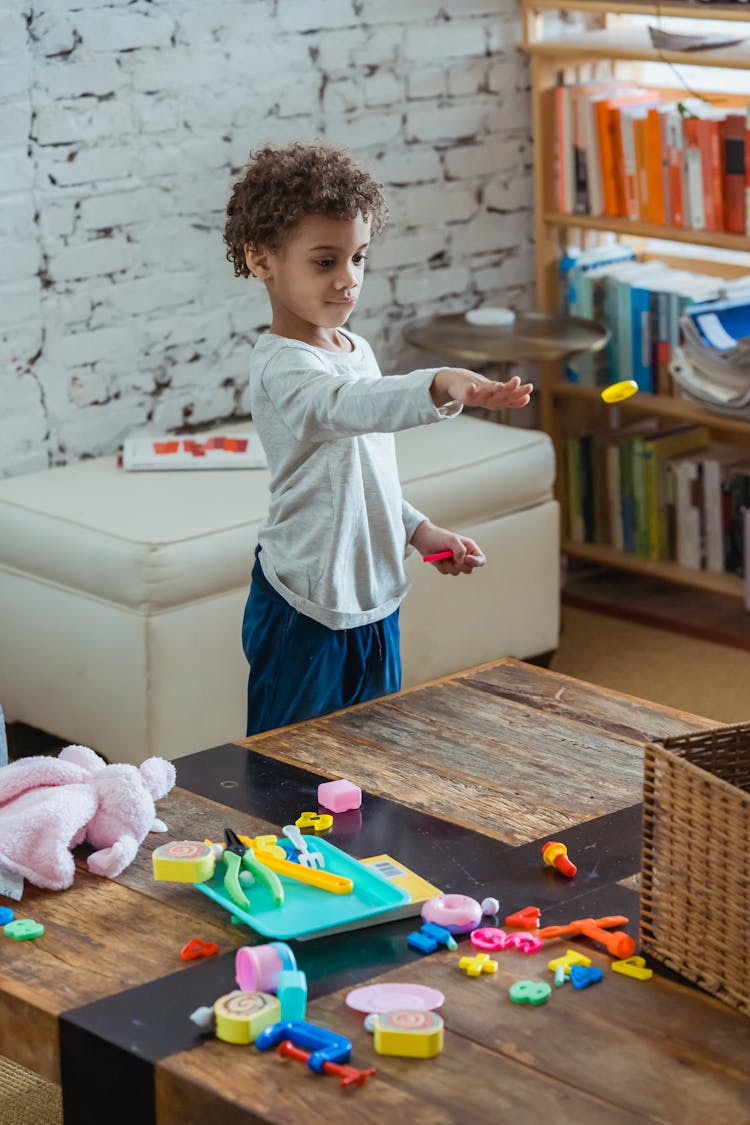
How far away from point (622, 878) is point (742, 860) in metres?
0.26

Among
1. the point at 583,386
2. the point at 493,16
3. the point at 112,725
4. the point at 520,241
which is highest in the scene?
the point at 493,16

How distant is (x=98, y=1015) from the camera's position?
126 cm

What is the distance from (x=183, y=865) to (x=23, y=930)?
5.8 inches

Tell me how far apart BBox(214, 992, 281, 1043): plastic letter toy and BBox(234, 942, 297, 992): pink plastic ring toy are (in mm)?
27

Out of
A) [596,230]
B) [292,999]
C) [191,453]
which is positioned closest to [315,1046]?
[292,999]

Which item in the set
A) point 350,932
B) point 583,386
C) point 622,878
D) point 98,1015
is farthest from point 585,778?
point 583,386

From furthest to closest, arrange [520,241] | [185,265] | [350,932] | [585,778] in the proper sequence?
[520,241] < [185,265] < [585,778] < [350,932]

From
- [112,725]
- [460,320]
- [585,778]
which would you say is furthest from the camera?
[460,320]

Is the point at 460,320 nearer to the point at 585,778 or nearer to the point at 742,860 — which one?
the point at 585,778

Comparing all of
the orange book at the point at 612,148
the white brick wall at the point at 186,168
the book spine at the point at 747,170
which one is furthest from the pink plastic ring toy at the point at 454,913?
the orange book at the point at 612,148

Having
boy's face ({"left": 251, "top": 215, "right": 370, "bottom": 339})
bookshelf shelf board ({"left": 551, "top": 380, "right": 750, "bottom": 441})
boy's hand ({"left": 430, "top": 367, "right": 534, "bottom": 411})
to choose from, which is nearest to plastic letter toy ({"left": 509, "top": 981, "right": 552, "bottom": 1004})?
boy's hand ({"left": 430, "top": 367, "right": 534, "bottom": 411})

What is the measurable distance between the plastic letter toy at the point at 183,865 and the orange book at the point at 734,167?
2520 millimetres

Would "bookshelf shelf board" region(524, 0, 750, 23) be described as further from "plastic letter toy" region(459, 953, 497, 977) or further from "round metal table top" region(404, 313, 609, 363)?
"plastic letter toy" region(459, 953, 497, 977)

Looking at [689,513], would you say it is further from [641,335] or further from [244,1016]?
[244,1016]
